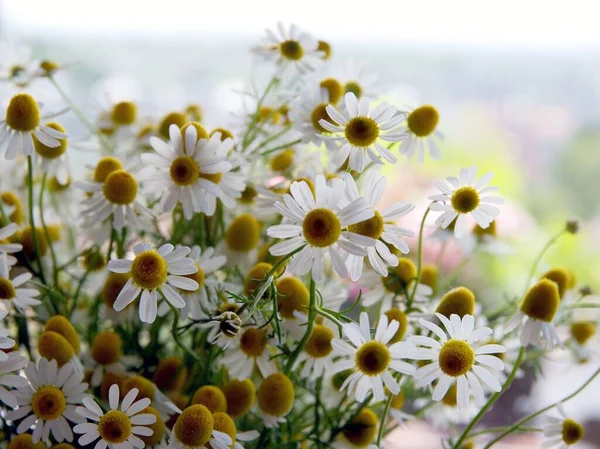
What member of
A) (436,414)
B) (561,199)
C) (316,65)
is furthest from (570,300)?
(561,199)

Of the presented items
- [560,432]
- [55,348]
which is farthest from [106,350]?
[560,432]

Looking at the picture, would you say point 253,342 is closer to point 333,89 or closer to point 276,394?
point 276,394

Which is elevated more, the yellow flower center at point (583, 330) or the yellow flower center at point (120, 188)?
the yellow flower center at point (583, 330)

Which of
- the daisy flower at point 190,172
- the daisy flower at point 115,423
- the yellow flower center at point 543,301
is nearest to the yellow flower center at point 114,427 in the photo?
the daisy flower at point 115,423

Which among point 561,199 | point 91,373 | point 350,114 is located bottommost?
point 91,373

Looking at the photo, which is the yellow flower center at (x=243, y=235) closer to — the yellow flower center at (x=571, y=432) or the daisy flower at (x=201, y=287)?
the daisy flower at (x=201, y=287)

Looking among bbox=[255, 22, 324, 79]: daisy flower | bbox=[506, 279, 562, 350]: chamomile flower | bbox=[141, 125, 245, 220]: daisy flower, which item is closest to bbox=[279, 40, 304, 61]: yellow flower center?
bbox=[255, 22, 324, 79]: daisy flower

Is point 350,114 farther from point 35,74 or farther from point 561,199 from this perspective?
point 561,199
